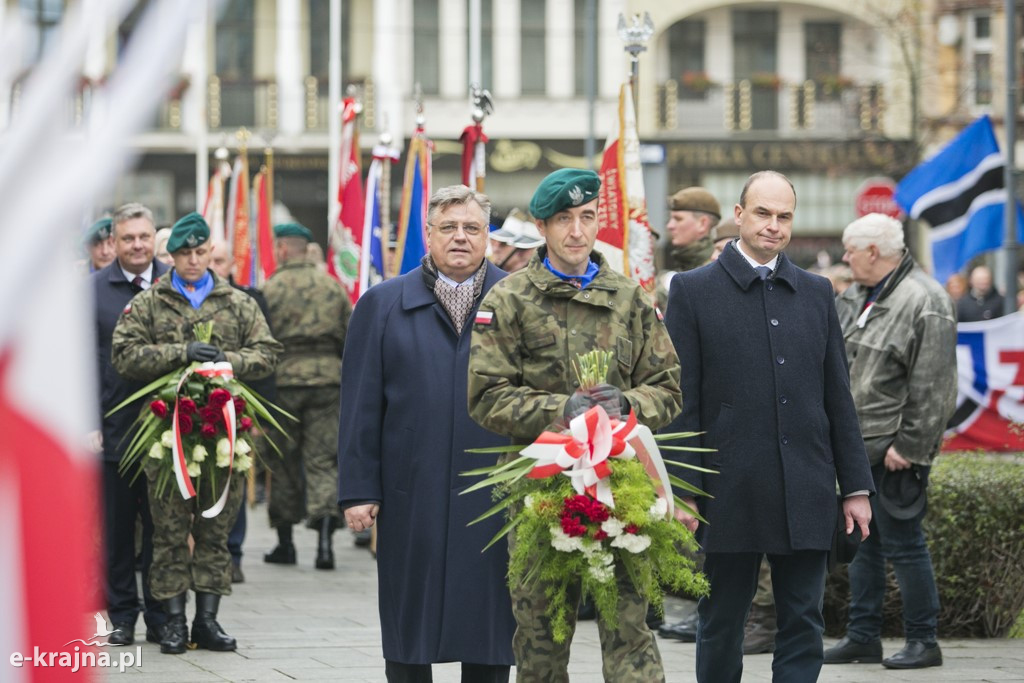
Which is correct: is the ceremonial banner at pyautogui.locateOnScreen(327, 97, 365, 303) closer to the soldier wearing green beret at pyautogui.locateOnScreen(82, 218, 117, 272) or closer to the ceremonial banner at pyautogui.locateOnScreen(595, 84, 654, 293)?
the soldier wearing green beret at pyautogui.locateOnScreen(82, 218, 117, 272)

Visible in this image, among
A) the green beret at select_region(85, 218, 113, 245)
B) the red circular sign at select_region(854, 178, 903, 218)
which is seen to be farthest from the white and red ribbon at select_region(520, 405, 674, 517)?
the red circular sign at select_region(854, 178, 903, 218)

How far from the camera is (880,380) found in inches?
303

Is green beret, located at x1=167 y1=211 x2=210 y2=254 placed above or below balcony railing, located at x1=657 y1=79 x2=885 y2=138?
below

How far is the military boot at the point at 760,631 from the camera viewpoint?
8180 mm

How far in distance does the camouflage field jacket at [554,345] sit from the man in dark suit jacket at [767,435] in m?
0.64

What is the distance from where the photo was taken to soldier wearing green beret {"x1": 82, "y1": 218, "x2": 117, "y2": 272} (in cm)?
1020

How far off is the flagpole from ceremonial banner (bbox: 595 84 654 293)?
558 centimetres

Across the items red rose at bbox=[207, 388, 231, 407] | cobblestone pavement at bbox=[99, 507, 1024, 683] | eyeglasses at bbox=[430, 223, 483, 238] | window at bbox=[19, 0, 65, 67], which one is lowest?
cobblestone pavement at bbox=[99, 507, 1024, 683]

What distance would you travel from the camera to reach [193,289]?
8516mm

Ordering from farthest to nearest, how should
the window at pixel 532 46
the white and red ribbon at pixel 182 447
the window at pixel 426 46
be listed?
the window at pixel 532 46
the window at pixel 426 46
the white and red ribbon at pixel 182 447

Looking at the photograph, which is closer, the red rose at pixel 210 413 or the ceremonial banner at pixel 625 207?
the red rose at pixel 210 413

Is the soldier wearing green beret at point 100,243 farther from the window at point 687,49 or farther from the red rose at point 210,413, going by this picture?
the window at point 687,49

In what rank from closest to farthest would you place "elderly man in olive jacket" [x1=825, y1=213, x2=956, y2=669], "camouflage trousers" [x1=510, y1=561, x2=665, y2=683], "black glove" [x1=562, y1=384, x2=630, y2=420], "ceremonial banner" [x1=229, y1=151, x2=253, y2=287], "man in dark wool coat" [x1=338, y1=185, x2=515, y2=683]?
"black glove" [x1=562, y1=384, x2=630, y2=420], "camouflage trousers" [x1=510, y1=561, x2=665, y2=683], "man in dark wool coat" [x1=338, y1=185, x2=515, y2=683], "elderly man in olive jacket" [x1=825, y1=213, x2=956, y2=669], "ceremonial banner" [x1=229, y1=151, x2=253, y2=287]

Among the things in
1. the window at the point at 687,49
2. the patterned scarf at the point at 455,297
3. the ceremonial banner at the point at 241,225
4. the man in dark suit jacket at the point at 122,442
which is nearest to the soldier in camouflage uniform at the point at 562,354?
the patterned scarf at the point at 455,297
